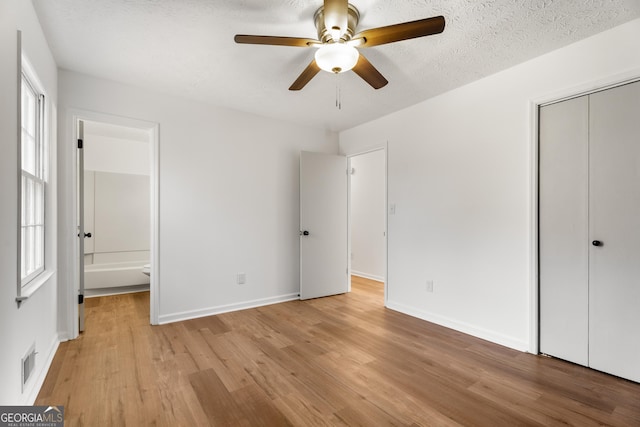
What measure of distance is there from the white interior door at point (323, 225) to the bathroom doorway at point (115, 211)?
2.42m

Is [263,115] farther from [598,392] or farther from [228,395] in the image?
[598,392]

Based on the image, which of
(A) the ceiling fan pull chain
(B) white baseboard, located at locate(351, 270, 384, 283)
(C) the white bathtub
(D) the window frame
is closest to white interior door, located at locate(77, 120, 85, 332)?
(D) the window frame

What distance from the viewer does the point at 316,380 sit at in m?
2.19

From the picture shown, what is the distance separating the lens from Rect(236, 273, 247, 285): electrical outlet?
3.85 meters

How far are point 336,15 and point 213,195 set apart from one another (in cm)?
257

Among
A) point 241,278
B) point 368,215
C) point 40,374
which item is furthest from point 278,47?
point 368,215

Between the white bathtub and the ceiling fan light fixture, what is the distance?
4.42 meters

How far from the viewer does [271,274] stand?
4.14 metres

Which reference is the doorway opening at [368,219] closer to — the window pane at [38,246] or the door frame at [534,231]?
the door frame at [534,231]

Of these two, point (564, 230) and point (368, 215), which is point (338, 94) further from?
point (368, 215)

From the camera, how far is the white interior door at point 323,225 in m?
4.29

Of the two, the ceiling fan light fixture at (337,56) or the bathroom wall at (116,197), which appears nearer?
the ceiling fan light fixture at (337,56)

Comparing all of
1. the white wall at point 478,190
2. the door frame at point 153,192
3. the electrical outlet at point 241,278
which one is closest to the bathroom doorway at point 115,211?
the door frame at point 153,192

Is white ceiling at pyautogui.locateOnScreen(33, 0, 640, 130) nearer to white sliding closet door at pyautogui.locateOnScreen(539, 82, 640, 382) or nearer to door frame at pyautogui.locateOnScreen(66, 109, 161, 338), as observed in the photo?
door frame at pyautogui.locateOnScreen(66, 109, 161, 338)
